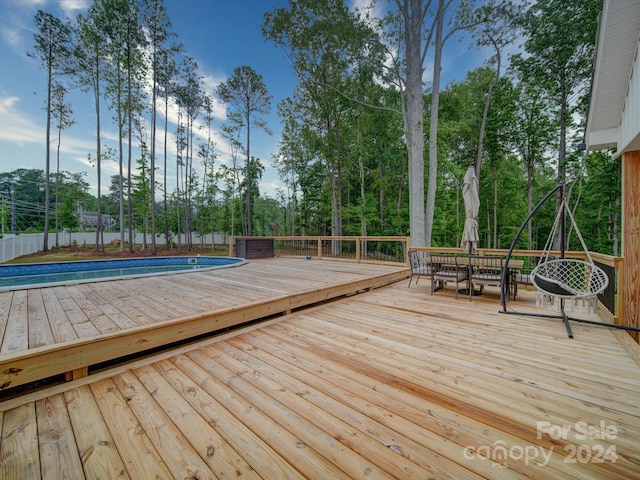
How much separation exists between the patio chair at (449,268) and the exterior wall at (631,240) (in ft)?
5.68

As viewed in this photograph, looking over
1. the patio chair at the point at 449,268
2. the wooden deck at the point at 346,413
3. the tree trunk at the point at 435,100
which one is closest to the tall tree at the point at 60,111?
the tree trunk at the point at 435,100

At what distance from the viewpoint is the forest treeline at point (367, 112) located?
9.04 metres

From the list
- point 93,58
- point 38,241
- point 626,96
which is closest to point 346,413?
point 626,96

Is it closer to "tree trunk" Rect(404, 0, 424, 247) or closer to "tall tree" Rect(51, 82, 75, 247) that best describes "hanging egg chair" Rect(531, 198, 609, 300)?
"tree trunk" Rect(404, 0, 424, 247)

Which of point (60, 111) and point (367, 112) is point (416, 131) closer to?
point (367, 112)

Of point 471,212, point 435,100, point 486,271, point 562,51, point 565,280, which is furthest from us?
point 562,51

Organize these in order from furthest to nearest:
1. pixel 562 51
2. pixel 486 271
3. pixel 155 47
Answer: pixel 155 47 < pixel 562 51 < pixel 486 271

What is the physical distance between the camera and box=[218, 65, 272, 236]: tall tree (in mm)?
14906

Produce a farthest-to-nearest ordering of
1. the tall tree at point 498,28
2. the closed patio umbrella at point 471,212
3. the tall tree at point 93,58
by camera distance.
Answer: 1. the tall tree at point 93,58
2. the tall tree at point 498,28
3. the closed patio umbrella at point 471,212

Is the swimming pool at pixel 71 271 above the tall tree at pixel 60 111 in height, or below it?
below

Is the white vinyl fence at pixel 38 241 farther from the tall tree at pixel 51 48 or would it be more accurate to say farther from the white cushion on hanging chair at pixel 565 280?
the white cushion on hanging chair at pixel 565 280

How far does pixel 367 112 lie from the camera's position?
1297cm

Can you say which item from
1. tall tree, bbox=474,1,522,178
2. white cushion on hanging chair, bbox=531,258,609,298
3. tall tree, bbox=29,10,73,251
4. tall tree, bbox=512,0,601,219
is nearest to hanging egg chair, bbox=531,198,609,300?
white cushion on hanging chair, bbox=531,258,609,298

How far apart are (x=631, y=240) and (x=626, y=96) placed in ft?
5.94
